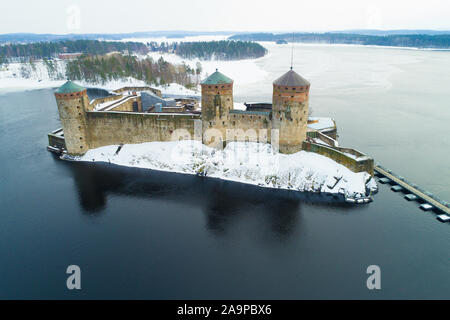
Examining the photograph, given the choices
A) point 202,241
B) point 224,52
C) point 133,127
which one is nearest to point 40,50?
point 224,52

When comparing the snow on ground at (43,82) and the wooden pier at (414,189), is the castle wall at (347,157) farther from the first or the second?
the snow on ground at (43,82)

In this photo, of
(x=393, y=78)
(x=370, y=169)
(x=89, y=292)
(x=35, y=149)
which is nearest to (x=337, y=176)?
(x=370, y=169)

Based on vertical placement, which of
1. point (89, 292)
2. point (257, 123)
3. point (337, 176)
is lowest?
point (89, 292)

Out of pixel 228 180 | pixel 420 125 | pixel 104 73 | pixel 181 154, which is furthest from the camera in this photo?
pixel 104 73

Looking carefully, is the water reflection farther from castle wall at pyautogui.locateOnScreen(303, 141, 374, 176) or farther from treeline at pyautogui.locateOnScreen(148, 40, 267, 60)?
treeline at pyautogui.locateOnScreen(148, 40, 267, 60)

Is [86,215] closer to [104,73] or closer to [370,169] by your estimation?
[370,169]

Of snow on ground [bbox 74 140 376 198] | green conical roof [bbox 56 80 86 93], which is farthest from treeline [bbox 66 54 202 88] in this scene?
snow on ground [bbox 74 140 376 198]

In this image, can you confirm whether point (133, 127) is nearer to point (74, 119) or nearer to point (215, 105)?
point (74, 119)

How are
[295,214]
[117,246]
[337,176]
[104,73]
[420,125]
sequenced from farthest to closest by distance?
1. [104,73]
2. [420,125]
3. [337,176]
4. [295,214]
5. [117,246]
